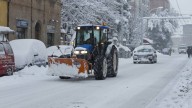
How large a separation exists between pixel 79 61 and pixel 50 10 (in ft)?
69.9

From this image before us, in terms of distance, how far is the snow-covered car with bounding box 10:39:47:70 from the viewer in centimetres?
2150

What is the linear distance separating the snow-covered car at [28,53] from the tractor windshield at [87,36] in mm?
3216

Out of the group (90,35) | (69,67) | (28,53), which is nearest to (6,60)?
(28,53)

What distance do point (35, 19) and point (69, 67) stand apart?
690 inches

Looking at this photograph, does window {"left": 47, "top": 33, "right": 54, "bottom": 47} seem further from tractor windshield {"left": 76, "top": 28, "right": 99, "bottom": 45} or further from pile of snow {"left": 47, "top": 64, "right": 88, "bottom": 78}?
pile of snow {"left": 47, "top": 64, "right": 88, "bottom": 78}

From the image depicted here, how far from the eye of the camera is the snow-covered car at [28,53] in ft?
70.5

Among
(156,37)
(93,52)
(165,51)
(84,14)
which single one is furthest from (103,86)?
(156,37)

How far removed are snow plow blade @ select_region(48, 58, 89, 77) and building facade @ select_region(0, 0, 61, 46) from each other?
12.4 metres

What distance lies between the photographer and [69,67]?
17.8 metres

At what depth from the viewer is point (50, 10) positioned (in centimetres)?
3828

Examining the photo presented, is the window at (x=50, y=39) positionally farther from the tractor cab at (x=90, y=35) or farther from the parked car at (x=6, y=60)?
the tractor cab at (x=90, y=35)

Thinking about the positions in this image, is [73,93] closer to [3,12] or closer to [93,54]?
[93,54]

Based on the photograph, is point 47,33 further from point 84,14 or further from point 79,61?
point 79,61

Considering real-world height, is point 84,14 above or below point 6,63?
above
